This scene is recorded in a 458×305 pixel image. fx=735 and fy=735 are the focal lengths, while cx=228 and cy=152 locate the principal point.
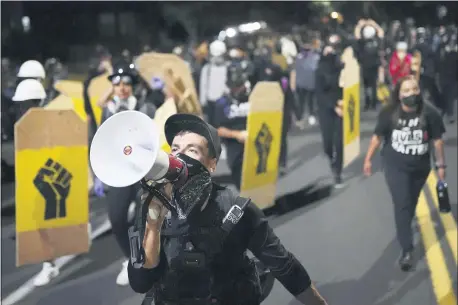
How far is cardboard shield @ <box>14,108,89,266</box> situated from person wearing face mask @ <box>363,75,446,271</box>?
2.55 meters

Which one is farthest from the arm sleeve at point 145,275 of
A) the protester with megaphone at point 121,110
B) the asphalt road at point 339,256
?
the protester with megaphone at point 121,110

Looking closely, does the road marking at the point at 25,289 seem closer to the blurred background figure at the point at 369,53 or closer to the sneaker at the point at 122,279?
the sneaker at the point at 122,279

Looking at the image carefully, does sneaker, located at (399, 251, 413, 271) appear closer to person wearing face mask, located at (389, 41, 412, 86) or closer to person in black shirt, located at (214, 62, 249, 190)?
person in black shirt, located at (214, 62, 249, 190)

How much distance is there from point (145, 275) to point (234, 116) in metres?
4.78

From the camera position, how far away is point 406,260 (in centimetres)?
600

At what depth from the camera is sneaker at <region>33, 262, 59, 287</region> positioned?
5.95 metres

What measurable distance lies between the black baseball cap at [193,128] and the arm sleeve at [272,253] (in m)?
0.27

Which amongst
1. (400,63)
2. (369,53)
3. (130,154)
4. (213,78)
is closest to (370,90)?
(369,53)

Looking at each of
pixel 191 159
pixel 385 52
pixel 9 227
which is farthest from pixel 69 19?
pixel 191 159

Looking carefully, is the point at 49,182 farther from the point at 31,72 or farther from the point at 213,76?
the point at 213,76

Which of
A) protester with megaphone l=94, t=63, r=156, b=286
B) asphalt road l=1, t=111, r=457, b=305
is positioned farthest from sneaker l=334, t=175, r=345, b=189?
protester with megaphone l=94, t=63, r=156, b=286

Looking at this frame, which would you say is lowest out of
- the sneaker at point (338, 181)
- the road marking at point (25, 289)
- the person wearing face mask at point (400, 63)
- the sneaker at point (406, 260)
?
the road marking at point (25, 289)

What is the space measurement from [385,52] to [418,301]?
46.7 ft

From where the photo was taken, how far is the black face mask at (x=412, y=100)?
5.89 meters
